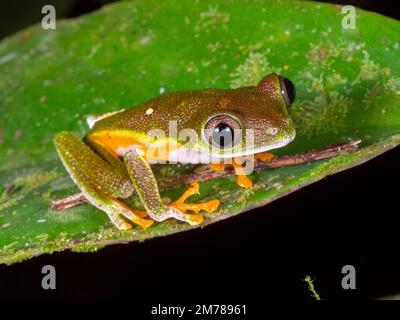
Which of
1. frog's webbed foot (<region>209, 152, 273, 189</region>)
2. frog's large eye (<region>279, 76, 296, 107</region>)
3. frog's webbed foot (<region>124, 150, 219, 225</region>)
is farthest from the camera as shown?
frog's large eye (<region>279, 76, 296, 107</region>)

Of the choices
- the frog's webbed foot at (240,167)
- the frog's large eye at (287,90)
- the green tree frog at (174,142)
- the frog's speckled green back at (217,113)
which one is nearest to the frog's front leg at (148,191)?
the green tree frog at (174,142)

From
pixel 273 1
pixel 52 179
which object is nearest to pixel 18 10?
pixel 52 179

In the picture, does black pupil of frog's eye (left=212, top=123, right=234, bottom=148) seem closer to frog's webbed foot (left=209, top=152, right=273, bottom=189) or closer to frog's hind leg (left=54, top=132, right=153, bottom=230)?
frog's webbed foot (left=209, top=152, right=273, bottom=189)

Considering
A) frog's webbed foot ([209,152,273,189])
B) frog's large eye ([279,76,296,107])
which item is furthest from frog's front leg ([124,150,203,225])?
frog's large eye ([279,76,296,107])

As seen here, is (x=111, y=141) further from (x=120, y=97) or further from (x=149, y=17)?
(x=149, y=17)

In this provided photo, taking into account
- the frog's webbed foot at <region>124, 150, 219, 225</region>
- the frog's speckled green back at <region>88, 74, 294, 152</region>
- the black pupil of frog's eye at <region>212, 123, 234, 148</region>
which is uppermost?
the frog's speckled green back at <region>88, 74, 294, 152</region>

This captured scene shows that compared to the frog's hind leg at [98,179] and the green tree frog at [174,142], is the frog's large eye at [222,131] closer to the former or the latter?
the green tree frog at [174,142]
